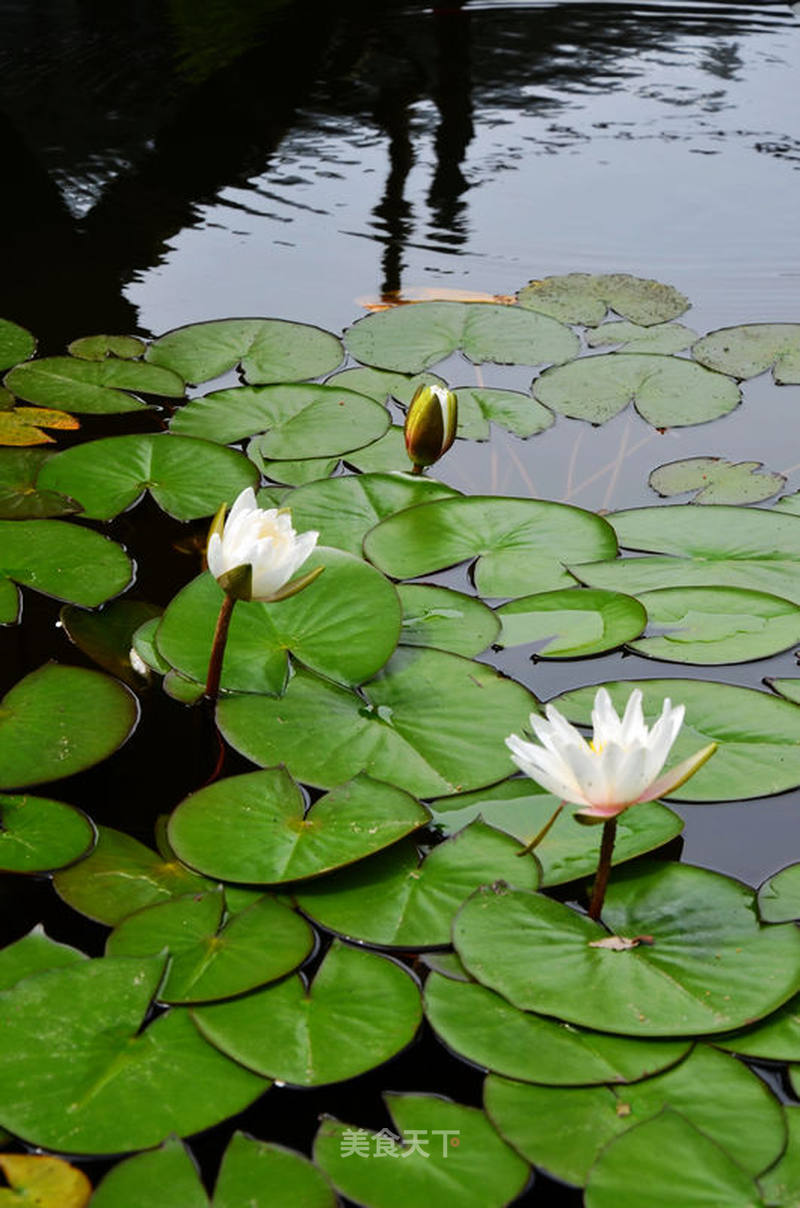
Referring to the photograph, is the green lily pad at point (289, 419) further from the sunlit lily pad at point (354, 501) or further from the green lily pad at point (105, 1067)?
the green lily pad at point (105, 1067)

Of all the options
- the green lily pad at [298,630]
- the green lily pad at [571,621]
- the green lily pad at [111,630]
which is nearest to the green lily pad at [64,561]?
the green lily pad at [111,630]

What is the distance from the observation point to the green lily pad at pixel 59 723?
1398 millimetres

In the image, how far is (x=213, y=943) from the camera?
1.19 m

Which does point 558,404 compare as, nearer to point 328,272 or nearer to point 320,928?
point 328,272

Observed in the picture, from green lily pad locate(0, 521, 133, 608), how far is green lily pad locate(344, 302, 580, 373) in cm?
78

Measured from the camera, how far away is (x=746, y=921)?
1214mm

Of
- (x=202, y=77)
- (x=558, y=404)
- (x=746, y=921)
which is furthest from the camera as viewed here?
(x=202, y=77)

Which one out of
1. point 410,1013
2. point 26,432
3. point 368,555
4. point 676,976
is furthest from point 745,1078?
point 26,432

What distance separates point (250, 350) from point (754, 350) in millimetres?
1007

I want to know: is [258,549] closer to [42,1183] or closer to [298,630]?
[298,630]

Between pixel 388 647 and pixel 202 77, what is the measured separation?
2.87 m

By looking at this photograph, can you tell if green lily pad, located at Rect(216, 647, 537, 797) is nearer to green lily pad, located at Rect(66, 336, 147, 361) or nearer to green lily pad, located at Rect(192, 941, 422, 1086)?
green lily pad, located at Rect(192, 941, 422, 1086)

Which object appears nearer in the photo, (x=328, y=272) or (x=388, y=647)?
(x=388, y=647)

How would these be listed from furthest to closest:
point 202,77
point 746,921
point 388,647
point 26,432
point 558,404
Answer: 1. point 202,77
2. point 558,404
3. point 26,432
4. point 388,647
5. point 746,921
